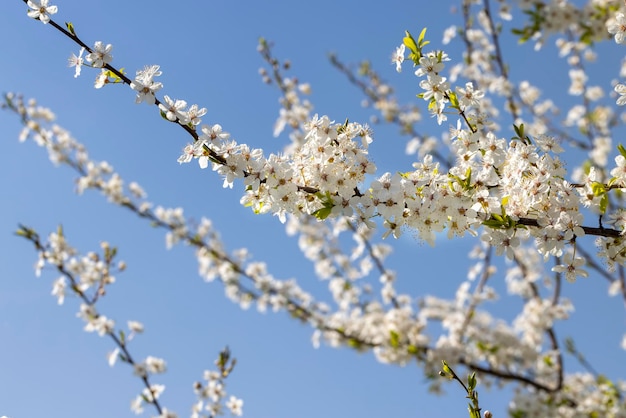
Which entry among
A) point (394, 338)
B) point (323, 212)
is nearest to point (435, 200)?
point (323, 212)

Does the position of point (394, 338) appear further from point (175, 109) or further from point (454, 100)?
point (175, 109)

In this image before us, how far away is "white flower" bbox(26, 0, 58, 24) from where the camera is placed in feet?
9.27

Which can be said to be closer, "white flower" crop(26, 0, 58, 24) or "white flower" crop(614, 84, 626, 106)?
"white flower" crop(26, 0, 58, 24)

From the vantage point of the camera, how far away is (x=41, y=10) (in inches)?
112

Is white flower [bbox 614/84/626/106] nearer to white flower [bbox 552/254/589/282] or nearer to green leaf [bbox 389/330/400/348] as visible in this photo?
white flower [bbox 552/254/589/282]

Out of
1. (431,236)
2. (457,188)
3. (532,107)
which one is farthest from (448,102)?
(532,107)

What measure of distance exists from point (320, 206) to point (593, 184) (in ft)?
4.55

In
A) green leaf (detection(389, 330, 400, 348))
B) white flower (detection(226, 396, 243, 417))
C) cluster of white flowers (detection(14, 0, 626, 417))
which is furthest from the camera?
green leaf (detection(389, 330, 400, 348))

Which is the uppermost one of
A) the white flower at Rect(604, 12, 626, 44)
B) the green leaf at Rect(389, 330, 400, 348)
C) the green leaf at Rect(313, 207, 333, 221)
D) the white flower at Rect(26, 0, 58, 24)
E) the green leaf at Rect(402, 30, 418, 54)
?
the green leaf at Rect(389, 330, 400, 348)

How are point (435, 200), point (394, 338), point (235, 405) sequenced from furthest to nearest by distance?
point (394, 338), point (235, 405), point (435, 200)

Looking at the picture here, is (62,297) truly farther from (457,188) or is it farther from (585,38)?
(585,38)

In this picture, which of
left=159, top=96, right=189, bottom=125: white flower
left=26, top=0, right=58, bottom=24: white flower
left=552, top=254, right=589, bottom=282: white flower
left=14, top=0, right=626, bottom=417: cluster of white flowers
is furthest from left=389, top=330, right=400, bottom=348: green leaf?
left=26, top=0, right=58, bottom=24: white flower

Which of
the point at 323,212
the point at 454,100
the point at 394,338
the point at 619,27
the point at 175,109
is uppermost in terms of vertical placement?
the point at 394,338

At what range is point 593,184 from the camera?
2.69 meters
